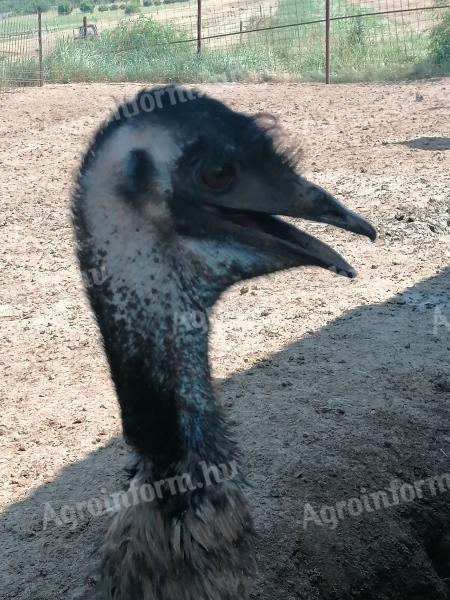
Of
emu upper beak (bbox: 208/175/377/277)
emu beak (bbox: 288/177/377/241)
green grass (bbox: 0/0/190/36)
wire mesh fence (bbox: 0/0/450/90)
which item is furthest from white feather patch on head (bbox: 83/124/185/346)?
green grass (bbox: 0/0/190/36)

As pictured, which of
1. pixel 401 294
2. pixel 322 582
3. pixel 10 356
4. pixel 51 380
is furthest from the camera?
pixel 401 294

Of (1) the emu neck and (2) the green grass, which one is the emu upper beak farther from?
(2) the green grass

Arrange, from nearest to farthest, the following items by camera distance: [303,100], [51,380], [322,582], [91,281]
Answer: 1. [91,281]
2. [322,582]
3. [51,380]
4. [303,100]

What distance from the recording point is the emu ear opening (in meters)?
2.30

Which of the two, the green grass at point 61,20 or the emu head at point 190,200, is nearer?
the emu head at point 190,200

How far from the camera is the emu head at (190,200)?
233 centimetres

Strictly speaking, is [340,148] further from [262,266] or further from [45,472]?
[262,266]

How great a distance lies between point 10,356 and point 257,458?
214 centimetres

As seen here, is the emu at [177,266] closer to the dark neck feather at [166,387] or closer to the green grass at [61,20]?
the dark neck feather at [166,387]

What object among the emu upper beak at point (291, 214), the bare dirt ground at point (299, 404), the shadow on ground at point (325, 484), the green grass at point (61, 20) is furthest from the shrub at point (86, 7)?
the emu upper beak at point (291, 214)

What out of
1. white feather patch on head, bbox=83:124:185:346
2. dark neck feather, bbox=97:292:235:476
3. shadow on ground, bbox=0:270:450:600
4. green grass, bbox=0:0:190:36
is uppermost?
green grass, bbox=0:0:190:36

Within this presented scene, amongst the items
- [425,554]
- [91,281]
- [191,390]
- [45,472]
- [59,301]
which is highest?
[91,281]

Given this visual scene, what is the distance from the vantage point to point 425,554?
4059 mm

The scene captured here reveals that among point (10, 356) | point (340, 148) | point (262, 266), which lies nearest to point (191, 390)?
point (262, 266)
